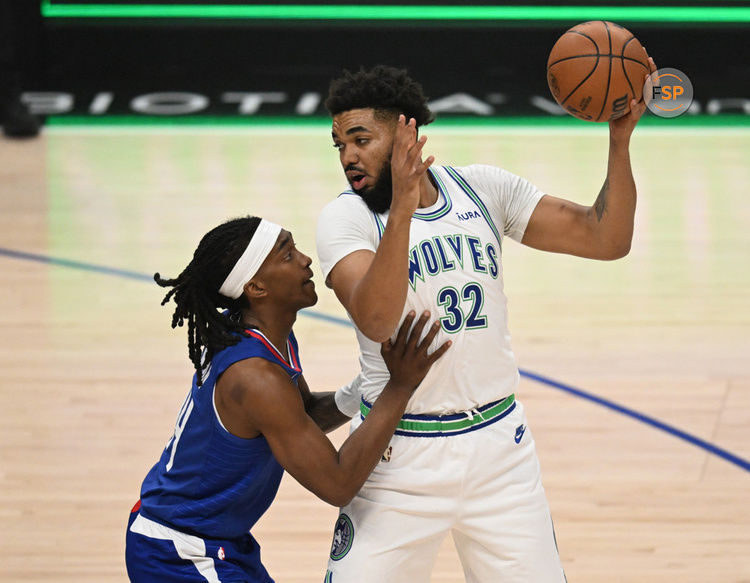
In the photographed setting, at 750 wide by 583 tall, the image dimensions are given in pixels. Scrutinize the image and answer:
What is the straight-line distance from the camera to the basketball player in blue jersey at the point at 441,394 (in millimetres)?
3057

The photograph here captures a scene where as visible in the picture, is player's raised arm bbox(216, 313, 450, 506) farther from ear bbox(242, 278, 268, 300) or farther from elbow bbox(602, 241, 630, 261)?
elbow bbox(602, 241, 630, 261)

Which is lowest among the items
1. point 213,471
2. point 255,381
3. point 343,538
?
point 343,538

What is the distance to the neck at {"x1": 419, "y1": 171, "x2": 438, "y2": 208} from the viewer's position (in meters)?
3.16

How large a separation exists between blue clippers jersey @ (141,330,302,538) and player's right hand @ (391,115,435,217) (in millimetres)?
633

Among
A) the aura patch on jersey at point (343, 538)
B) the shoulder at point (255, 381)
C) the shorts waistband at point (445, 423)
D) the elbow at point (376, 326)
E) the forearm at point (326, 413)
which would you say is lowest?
the aura patch on jersey at point (343, 538)

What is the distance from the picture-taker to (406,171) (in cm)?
274

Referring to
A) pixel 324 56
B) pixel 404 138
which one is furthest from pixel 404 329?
pixel 324 56

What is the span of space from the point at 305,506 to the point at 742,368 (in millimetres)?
2821

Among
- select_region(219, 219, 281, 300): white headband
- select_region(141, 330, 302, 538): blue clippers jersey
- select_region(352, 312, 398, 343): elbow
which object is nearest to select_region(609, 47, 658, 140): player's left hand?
select_region(352, 312, 398, 343): elbow

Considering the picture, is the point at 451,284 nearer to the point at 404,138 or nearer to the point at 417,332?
the point at 417,332

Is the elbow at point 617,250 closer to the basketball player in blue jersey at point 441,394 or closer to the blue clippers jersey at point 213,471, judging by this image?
the basketball player in blue jersey at point 441,394

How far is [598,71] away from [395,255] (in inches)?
37.5

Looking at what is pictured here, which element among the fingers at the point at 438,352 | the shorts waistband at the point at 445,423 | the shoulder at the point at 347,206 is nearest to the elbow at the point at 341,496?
the shorts waistband at the point at 445,423

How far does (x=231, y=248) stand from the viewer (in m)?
3.18
